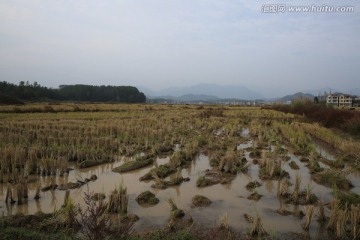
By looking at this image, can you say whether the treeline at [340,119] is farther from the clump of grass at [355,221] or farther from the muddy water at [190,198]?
the clump of grass at [355,221]

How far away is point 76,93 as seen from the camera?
80.8 metres

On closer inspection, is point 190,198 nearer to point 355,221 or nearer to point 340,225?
point 340,225

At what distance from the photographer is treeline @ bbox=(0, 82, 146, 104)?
61119 millimetres

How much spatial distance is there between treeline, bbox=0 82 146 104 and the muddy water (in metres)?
56.5

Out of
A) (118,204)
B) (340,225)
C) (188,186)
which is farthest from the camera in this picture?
(188,186)

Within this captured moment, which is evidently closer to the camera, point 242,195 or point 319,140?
point 242,195

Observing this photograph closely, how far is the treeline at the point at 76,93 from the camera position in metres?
61.1

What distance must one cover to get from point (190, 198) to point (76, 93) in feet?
257

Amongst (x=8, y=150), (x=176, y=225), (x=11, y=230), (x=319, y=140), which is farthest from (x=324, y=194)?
(x=319, y=140)

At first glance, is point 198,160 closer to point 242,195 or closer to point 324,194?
point 242,195

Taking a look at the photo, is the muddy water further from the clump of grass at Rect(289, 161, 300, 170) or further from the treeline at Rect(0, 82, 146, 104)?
the treeline at Rect(0, 82, 146, 104)

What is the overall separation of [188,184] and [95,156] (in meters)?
4.09

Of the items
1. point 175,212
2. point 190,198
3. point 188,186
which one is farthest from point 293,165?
point 175,212

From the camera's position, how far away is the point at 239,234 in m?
5.54
